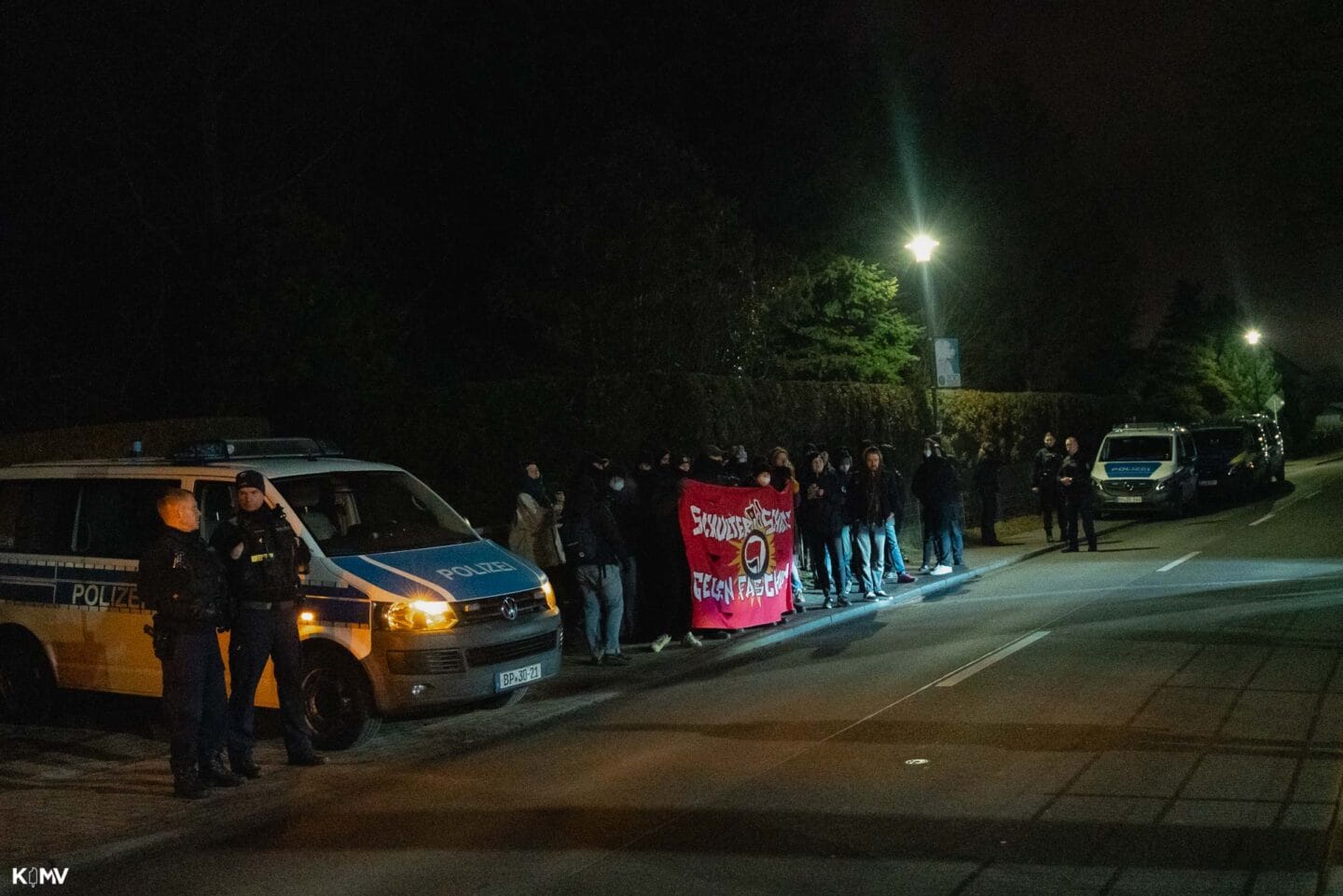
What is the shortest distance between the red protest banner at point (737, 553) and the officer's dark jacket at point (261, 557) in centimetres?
613

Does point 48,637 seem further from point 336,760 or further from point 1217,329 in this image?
point 1217,329

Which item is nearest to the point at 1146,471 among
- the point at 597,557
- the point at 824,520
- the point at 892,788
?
the point at 824,520

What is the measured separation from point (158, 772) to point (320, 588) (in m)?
1.58

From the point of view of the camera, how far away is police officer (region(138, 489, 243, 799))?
8.58 metres

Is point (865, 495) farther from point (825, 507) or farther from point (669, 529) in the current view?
point (669, 529)

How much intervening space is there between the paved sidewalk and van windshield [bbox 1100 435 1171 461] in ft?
68.6

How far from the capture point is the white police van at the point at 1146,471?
3152cm

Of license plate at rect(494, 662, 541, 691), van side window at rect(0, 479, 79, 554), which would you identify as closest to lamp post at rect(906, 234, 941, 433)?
license plate at rect(494, 662, 541, 691)

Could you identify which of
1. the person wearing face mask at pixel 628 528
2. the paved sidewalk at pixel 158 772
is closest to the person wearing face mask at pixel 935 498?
the person wearing face mask at pixel 628 528

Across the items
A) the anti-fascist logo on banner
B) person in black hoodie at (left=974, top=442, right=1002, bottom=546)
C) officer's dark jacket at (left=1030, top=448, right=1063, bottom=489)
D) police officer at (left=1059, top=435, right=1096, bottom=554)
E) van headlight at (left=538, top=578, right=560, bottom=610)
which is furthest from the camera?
officer's dark jacket at (left=1030, top=448, right=1063, bottom=489)

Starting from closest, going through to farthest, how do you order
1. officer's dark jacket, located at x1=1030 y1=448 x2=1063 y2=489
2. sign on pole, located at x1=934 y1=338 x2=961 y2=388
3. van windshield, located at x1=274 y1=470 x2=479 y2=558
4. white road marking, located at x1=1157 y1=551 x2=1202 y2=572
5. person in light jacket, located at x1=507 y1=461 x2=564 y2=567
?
van windshield, located at x1=274 y1=470 x2=479 y2=558, person in light jacket, located at x1=507 y1=461 x2=564 y2=567, white road marking, located at x1=1157 y1=551 x2=1202 y2=572, officer's dark jacket, located at x1=1030 y1=448 x2=1063 y2=489, sign on pole, located at x1=934 y1=338 x2=961 y2=388

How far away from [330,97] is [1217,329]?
207ft

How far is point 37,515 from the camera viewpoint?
37.1ft

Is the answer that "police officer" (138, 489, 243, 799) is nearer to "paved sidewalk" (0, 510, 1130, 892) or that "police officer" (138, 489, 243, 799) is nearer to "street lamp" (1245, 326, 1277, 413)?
"paved sidewalk" (0, 510, 1130, 892)
